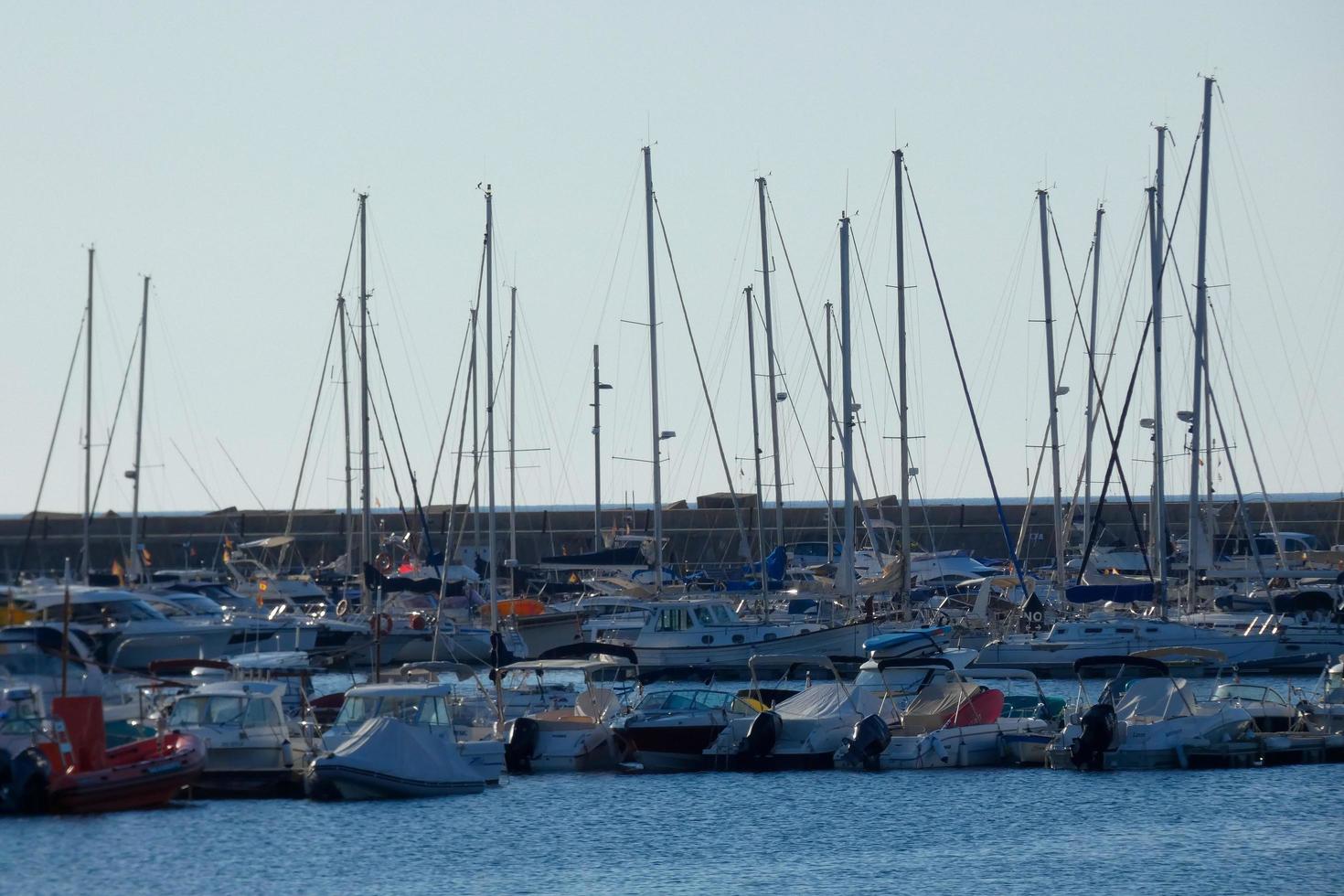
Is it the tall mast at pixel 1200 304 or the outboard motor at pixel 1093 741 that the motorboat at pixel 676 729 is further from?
the tall mast at pixel 1200 304

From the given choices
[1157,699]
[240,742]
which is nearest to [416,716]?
[240,742]

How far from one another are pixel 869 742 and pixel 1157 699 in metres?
Result: 5.51

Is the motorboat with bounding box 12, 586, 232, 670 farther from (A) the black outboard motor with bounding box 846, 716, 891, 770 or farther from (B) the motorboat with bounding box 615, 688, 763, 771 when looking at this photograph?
(A) the black outboard motor with bounding box 846, 716, 891, 770

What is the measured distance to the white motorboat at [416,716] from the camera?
105 feet

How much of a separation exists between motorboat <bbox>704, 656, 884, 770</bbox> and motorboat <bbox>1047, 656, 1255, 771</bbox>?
3.68m

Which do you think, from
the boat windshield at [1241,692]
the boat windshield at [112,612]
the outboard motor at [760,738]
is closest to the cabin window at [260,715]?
the outboard motor at [760,738]

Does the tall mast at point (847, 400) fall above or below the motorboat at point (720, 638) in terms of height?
above

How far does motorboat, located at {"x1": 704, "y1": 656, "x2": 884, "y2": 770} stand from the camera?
114ft

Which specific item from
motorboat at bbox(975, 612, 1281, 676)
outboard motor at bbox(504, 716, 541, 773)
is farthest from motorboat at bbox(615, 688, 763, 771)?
motorboat at bbox(975, 612, 1281, 676)

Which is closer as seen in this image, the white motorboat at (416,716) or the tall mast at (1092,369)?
the white motorboat at (416,716)

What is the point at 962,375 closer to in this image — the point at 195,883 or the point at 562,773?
the point at 562,773

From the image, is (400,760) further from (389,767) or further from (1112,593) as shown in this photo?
(1112,593)

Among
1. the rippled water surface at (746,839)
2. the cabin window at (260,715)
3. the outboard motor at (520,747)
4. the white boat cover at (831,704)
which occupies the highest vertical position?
the cabin window at (260,715)

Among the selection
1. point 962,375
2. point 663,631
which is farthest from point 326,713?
point 962,375
